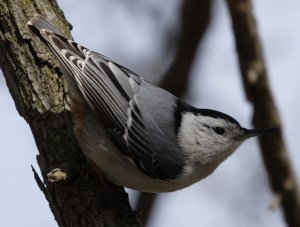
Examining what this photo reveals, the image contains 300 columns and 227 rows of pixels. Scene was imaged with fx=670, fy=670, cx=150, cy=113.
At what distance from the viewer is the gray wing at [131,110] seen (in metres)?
3.62

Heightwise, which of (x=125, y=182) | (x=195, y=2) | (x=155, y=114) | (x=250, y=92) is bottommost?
(x=125, y=182)

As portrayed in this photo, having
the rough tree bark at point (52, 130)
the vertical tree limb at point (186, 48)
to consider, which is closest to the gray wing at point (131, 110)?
the rough tree bark at point (52, 130)

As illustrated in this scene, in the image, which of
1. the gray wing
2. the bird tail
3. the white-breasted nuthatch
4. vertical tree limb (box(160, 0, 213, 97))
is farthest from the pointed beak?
the bird tail

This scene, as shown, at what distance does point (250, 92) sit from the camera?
3.75m

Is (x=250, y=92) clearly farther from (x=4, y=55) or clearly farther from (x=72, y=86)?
(x=4, y=55)

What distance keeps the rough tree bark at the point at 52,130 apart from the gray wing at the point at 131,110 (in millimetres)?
156

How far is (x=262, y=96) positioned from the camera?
12.3 ft

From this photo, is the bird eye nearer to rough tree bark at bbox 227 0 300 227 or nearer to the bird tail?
rough tree bark at bbox 227 0 300 227

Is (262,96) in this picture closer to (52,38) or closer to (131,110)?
(131,110)

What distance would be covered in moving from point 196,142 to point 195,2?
3.77ft

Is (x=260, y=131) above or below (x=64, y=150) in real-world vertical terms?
above

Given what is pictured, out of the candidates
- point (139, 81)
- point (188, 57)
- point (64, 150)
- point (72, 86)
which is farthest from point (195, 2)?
point (64, 150)

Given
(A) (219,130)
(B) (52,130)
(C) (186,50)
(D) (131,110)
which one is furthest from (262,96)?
(B) (52,130)

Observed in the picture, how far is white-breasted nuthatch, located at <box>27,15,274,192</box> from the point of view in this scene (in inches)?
138
